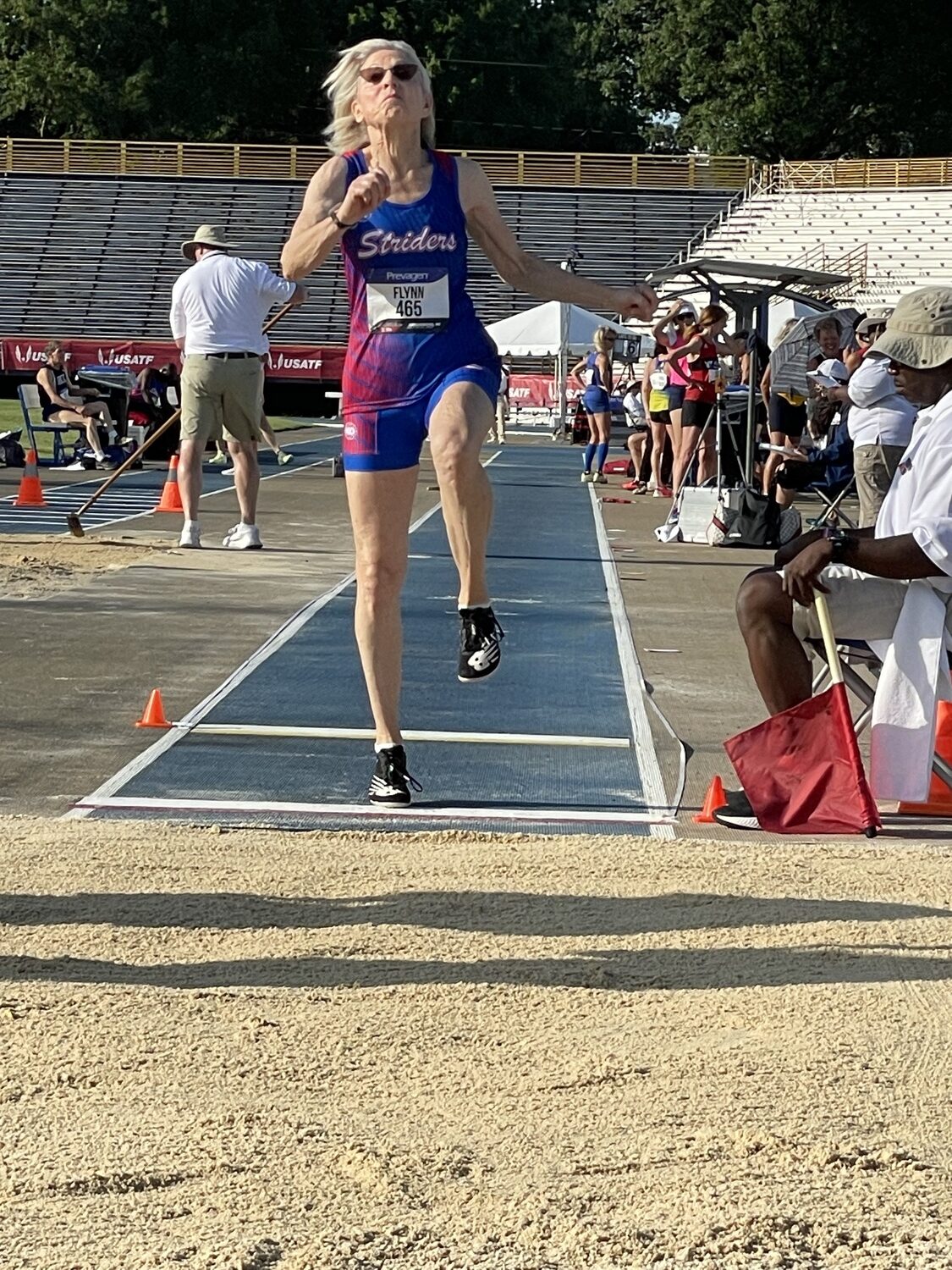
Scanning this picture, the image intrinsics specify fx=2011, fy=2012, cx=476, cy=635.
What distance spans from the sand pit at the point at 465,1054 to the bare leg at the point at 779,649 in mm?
786

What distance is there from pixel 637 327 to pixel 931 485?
4251 centimetres

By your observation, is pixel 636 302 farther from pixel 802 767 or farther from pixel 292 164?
pixel 292 164

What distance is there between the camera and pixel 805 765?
19.5ft

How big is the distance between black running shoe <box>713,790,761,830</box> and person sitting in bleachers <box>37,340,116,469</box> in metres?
18.8

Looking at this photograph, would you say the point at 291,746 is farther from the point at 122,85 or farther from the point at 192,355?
the point at 122,85

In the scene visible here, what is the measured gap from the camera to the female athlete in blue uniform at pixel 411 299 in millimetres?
5590

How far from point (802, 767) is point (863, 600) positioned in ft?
1.84

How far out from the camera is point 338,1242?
9.07 feet

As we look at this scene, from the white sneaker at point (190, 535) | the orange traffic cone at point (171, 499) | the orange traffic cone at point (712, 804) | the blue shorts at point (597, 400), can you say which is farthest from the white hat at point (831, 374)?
the orange traffic cone at point (712, 804)

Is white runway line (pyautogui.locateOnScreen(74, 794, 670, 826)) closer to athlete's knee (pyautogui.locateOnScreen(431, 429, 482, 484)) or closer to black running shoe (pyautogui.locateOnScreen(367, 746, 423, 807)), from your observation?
black running shoe (pyautogui.locateOnScreen(367, 746, 423, 807))

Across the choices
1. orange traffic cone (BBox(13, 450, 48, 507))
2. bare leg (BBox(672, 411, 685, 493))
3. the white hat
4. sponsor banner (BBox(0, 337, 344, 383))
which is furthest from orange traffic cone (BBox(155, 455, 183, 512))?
sponsor banner (BBox(0, 337, 344, 383))

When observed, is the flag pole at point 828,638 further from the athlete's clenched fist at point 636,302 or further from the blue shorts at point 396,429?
the blue shorts at point 396,429

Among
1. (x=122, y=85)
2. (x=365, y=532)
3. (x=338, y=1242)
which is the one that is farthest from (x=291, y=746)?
(x=122, y=85)

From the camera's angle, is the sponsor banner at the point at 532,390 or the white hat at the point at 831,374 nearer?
the white hat at the point at 831,374
